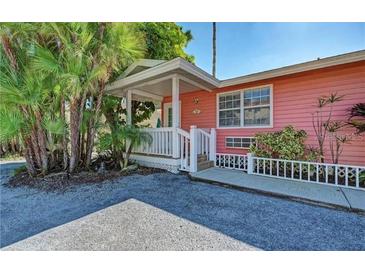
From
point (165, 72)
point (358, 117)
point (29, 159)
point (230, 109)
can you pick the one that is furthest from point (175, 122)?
point (358, 117)

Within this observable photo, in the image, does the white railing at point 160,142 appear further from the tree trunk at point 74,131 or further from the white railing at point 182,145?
the tree trunk at point 74,131

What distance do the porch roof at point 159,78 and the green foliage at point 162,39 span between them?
2432 millimetres

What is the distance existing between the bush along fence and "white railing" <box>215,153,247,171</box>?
0.68m

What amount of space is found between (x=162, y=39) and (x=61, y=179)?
24.3 feet

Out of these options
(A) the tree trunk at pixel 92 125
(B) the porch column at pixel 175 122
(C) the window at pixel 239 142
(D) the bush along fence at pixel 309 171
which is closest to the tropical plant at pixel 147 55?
(A) the tree trunk at pixel 92 125

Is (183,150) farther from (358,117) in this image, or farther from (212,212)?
(358,117)

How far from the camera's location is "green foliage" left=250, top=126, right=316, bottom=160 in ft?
16.4

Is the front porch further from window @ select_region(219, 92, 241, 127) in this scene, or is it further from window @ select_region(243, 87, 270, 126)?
window @ select_region(219, 92, 241, 127)

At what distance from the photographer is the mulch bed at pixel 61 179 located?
456 centimetres

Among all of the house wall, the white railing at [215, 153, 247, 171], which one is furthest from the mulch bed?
the house wall

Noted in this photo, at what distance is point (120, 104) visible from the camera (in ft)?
24.5
